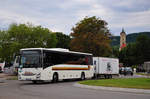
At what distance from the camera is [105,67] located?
3966 centimetres

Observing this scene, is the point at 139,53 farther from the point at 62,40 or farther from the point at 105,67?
the point at 105,67

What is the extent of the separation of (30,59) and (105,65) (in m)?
15.9

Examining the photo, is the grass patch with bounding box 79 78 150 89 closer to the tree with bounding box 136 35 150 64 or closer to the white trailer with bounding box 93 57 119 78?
the white trailer with bounding box 93 57 119 78

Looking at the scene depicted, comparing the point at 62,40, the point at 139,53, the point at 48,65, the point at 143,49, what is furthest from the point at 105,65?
the point at 143,49

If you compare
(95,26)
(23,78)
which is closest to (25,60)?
(23,78)

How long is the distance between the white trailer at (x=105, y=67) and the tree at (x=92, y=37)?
11.9 metres

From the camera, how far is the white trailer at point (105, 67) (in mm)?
38281

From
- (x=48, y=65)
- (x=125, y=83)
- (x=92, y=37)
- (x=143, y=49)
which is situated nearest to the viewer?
(x=125, y=83)

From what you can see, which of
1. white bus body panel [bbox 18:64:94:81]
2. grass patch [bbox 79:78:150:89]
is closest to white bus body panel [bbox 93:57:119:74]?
white bus body panel [bbox 18:64:94:81]

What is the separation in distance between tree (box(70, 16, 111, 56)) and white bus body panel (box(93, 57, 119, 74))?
465 inches

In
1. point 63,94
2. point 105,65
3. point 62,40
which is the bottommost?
point 63,94

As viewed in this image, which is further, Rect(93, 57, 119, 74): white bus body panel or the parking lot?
Rect(93, 57, 119, 74): white bus body panel

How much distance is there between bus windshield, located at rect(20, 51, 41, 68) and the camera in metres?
25.8

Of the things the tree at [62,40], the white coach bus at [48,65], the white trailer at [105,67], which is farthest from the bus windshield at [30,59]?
the tree at [62,40]
